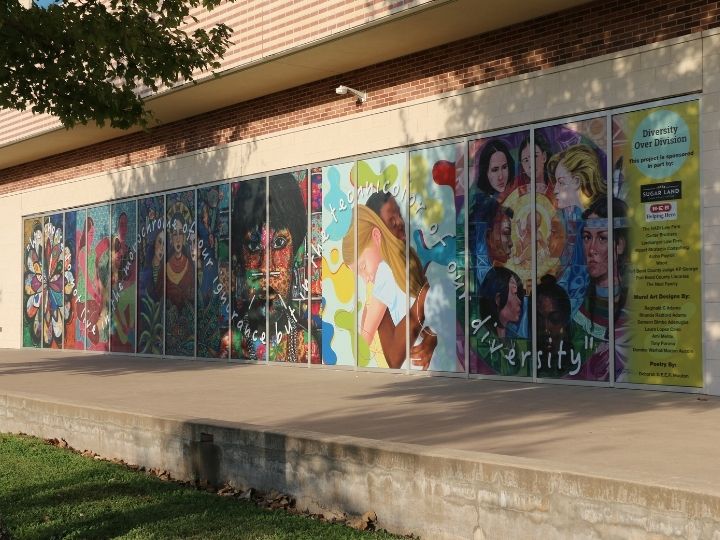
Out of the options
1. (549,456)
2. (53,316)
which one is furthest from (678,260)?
(53,316)

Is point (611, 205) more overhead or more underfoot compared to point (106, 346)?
more overhead

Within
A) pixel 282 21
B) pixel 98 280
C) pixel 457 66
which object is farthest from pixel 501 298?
pixel 98 280

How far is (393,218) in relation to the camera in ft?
51.0

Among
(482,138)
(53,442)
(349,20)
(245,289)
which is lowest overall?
(53,442)

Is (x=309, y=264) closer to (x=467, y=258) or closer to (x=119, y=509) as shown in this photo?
(x=467, y=258)

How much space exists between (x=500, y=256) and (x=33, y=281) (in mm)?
15950

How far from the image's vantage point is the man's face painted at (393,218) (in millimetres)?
15391

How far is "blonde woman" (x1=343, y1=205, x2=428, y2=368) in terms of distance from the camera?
15.1 m

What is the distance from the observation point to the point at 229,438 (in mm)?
7746

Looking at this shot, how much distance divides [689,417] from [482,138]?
5934mm

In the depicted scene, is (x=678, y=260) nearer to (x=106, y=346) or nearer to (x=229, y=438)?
(x=229, y=438)

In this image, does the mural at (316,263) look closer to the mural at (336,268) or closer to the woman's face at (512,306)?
the mural at (336,268)

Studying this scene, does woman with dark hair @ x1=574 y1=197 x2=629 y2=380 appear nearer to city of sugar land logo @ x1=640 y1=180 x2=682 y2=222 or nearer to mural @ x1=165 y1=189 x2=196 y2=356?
city of sugar land logo @ x1=640 y1=180 x2=682 y2=222

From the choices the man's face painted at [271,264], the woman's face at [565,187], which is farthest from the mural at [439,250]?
the man's face painted at [271,264]
